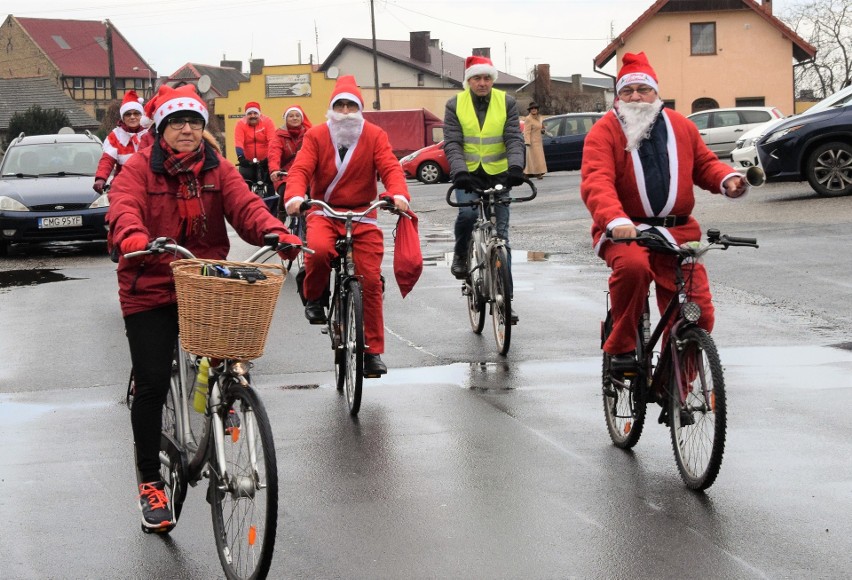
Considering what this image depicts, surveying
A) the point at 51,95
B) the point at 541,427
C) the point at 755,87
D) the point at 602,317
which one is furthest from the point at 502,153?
the point at 51,95

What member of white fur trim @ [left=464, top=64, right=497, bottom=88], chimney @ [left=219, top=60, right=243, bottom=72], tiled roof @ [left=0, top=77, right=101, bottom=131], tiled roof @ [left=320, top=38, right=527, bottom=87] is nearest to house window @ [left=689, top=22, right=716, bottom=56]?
tiled roof @ [left=320, top=38, right=527, bottom=87]

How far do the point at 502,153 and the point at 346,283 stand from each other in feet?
9.12

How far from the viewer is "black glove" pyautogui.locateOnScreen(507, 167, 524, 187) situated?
10.1m

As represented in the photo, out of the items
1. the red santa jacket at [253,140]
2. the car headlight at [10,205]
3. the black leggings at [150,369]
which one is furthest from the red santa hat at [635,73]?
the car headlight at [10,205]

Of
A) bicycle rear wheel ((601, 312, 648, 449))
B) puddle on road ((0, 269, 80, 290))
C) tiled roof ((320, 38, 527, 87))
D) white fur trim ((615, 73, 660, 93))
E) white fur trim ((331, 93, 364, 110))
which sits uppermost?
tiled roof ((320, 38, 527, 87))

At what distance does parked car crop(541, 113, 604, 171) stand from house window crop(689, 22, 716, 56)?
21.0 m

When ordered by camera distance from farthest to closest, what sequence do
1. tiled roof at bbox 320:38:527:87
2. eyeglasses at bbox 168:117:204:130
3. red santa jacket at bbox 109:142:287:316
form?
tiled roof at bbox 320:38:527:87 < eyeglasses at bbox 168:117:204:130 < red santa jacket at bbox 109:142:287:316

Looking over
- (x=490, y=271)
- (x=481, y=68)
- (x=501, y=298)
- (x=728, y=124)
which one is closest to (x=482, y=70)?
(x=481, y=68)

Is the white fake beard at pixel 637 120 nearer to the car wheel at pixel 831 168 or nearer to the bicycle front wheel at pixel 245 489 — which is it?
the bicycle front wheel at pixel 245 489

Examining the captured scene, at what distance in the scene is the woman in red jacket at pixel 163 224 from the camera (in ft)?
17.1

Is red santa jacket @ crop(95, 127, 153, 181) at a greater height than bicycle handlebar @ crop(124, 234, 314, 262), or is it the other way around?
red santa jacket @ crop(95, 127, 153, 181)

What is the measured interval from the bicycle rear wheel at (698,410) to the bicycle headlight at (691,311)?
2.1 inches

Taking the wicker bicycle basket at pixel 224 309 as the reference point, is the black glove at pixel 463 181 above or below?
above

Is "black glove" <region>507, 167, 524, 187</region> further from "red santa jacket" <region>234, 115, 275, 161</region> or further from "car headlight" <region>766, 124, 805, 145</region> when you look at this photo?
"car headlight" <region>766, 124, 805, 145</region>
